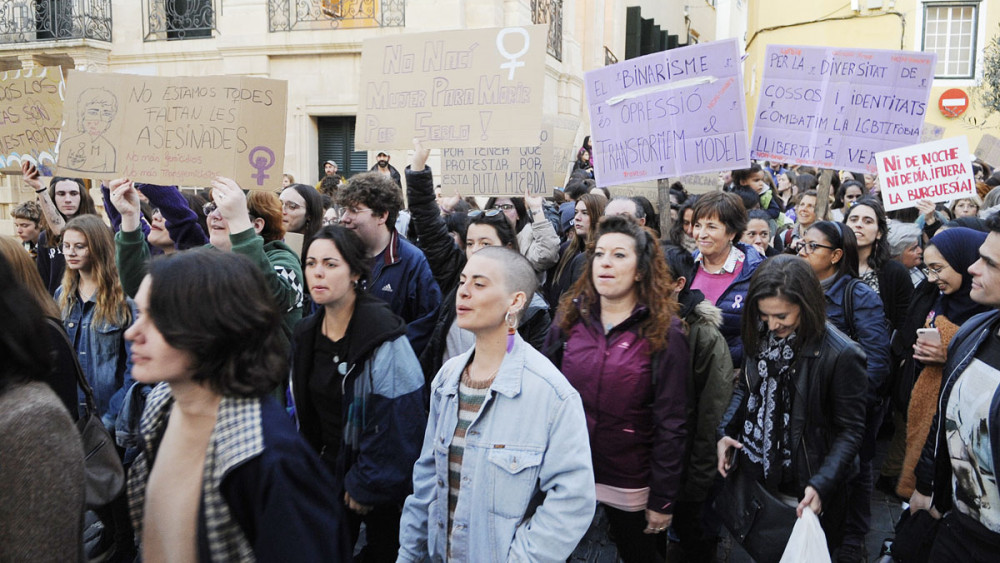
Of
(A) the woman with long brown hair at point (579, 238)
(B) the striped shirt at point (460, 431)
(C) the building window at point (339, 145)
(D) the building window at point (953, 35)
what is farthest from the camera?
(D) the building window at point (953, 35)

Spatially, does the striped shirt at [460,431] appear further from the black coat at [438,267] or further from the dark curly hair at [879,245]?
the dark curly hair at [879,245]

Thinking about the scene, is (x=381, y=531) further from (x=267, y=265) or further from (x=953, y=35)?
(x=953, y=35)

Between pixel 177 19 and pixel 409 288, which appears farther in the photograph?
pixel 177 19

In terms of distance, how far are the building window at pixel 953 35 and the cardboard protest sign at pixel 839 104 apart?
21.1m

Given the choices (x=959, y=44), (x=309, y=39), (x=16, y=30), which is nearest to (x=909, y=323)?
(x=309, y=39)

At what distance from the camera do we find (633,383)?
11.1ft

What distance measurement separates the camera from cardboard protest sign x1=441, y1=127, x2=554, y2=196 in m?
6.11

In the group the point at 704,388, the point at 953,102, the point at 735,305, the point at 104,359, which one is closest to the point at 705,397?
the point at 704,388

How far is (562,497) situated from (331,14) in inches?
581

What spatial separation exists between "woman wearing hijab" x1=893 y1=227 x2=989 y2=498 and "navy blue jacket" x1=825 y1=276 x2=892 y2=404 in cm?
19

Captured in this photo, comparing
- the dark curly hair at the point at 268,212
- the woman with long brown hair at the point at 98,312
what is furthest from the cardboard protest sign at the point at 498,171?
the woman with long brown hair at the point at 98,312

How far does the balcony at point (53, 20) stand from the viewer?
1706 centimetres

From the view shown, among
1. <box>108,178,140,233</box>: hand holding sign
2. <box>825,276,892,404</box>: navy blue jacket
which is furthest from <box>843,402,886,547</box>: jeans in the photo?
<box>108,178,140,233</box>: hand holding sign

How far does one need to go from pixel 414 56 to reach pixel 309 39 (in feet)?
35.5
